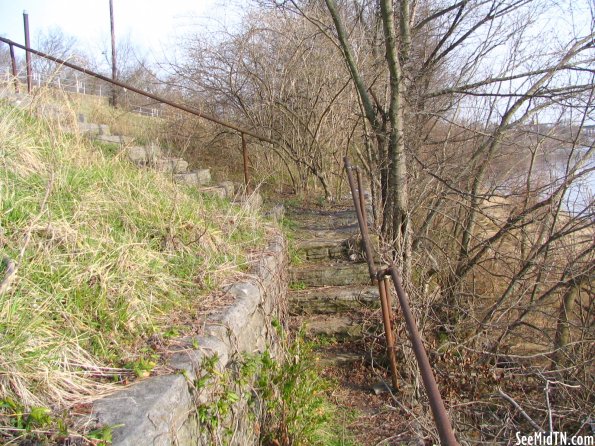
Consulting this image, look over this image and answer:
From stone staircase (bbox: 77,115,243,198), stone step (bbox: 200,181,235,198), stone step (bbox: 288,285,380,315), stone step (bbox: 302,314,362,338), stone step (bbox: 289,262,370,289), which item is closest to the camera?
stone step (bbox: 302,314,362,338)

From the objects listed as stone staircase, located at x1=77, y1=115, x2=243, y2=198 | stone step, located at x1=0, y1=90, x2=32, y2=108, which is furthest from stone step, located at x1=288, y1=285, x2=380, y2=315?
stone step, located at x1=0, y1=90, x2=32, y2=108

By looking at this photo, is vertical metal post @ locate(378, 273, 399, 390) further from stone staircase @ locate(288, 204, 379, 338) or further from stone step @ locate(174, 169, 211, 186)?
stone step @ locate(174, 169, 211, 186)

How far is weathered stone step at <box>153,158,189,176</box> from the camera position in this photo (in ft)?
15.5

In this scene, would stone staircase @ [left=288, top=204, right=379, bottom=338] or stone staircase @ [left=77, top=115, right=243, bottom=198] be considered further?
stone staircase @ [left=77, top=115, right=243, bottom=198]

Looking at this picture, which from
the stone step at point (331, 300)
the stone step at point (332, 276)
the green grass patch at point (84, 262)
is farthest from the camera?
the stone step at point (332, 276)

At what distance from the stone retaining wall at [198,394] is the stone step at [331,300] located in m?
1.33

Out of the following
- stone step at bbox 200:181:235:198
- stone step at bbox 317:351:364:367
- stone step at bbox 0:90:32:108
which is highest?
stone step at bbox 0:90:32:108

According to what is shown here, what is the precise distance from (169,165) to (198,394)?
383 cm

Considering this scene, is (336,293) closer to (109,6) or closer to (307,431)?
(307,431)

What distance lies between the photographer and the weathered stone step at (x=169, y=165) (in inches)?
186

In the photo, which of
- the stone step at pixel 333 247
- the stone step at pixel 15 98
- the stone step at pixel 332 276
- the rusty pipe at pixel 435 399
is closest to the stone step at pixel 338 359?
A: the stone step at pixel 332 276

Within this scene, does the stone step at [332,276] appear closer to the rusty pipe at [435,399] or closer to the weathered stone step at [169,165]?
the weathered stone step at [169,165]

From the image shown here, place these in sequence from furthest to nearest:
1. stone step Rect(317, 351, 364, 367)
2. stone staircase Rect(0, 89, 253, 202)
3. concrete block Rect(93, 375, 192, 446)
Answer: stone step Rect(317, 351, 364, 367) → stone staircase Rect(0, 89, 253, 202) → concrete block Rect(93, 375, 192, 446)

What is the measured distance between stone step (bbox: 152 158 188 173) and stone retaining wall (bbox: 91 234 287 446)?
1784 mm
